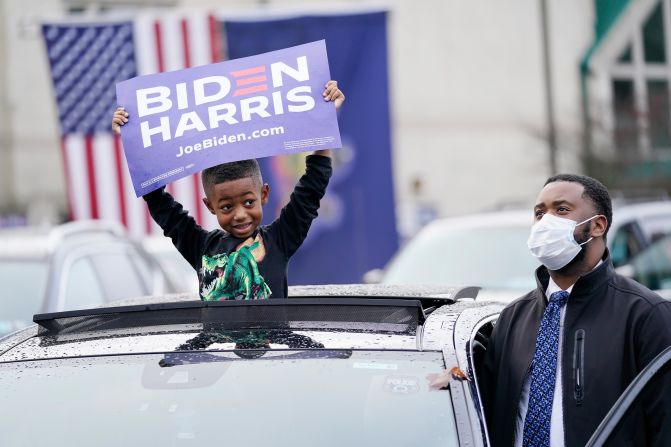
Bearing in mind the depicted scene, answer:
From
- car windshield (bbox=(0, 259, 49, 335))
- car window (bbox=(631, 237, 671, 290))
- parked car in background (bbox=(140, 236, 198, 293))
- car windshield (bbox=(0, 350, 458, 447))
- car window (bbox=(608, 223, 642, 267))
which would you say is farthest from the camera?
parked car in background (bbox=(140, 236, 198, 293))

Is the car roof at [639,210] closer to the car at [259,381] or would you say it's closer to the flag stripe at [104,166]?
the flag stripe at [104,166]

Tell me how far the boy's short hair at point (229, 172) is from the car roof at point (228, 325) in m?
0.54

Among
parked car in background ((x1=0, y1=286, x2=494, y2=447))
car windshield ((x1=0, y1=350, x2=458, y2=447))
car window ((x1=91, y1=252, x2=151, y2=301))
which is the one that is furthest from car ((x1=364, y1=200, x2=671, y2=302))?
car windshield ((x1=0, y1=350, x2=458, y2=447))

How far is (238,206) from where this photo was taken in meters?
3.98

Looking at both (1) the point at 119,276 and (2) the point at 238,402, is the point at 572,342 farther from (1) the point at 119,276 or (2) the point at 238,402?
(1) the point at 119,276

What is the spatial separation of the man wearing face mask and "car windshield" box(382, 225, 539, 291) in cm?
428

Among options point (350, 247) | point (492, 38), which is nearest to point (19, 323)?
point (350, 247)

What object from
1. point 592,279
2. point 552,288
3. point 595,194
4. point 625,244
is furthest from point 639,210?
point 592,279

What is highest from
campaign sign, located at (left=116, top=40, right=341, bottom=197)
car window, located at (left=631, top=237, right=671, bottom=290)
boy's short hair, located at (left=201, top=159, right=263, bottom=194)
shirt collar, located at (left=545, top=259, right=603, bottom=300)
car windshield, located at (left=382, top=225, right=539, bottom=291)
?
campaign sign, located at (left=116, top=40, right=341, bottom=197)

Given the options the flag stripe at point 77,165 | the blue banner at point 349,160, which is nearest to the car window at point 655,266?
the blue banner at point 349,160

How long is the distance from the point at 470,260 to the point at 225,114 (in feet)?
16.0

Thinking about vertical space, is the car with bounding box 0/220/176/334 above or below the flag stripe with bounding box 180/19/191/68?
below

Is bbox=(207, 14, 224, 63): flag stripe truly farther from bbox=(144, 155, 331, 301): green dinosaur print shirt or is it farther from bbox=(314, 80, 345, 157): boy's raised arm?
bbox=(314, 80, 345, 157): boy's raised arm

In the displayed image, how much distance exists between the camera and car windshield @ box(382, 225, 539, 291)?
845 centimetres
